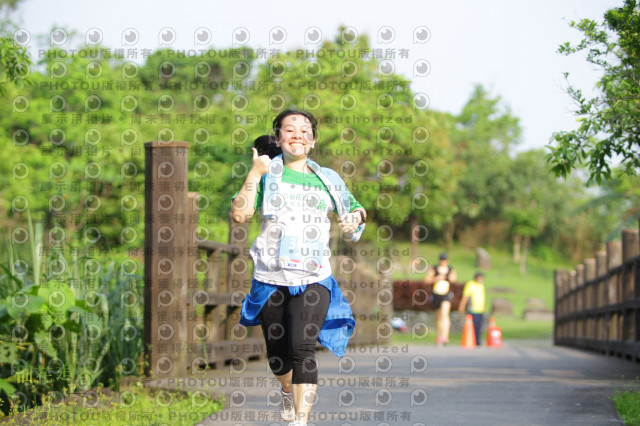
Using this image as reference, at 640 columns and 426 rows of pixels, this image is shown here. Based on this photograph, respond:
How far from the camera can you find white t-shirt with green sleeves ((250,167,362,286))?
4.26 m

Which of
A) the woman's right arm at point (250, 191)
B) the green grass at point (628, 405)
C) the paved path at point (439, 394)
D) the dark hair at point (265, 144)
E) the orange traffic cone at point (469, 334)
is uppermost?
the dark hair at point (265, 144)

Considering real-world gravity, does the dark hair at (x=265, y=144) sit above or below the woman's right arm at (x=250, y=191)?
above

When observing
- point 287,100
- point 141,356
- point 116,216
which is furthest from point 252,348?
point 116,216

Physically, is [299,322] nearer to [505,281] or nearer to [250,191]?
[250,191]

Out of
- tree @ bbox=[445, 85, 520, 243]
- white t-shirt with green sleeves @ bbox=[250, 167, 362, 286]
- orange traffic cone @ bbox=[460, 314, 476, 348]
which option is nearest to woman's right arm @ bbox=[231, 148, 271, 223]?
white t-shirt with green sleeves @ bbox=[250, 167, 362, 286]

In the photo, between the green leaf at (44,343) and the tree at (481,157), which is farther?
the tree at (481,157)

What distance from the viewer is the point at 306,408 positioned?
13.8ft

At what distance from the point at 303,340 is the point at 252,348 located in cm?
434

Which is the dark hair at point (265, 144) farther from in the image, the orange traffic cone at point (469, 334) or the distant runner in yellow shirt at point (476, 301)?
the distant runner in yellow shirt at point (476, 301)

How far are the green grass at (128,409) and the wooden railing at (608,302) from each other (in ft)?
16.4

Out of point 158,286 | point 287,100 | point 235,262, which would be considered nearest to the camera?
point 158,286

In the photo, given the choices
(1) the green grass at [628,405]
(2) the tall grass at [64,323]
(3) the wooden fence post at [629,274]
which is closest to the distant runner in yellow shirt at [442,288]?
(3) the wooden fence post at [629,274]

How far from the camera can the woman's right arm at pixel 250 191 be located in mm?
4234

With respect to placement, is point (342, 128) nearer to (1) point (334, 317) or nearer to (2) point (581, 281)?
(2) point (581, 281)
